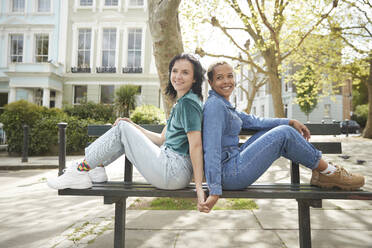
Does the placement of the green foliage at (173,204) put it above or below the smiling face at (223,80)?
below

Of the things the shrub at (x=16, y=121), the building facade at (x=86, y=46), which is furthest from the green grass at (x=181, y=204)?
the building facade at (x=86, y=46)

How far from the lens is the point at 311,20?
11.0 m

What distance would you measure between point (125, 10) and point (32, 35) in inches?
284

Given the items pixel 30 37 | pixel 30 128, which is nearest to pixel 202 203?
pixel 30 128

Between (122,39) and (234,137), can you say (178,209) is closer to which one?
(234,137)

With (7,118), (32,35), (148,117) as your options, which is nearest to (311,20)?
(148,117)

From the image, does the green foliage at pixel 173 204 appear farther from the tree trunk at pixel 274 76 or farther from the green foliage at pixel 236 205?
the tree trunk at pixel 274 76

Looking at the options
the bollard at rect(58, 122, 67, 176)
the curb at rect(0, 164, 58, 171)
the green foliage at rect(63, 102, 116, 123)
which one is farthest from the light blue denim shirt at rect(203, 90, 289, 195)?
the green foliage at rect(63, 102, 116, 123)

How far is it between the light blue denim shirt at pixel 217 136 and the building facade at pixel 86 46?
17397 mm

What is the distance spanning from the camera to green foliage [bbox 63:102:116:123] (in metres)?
14.7

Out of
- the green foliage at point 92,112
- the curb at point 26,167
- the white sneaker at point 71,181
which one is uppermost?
the green foliage at point 92,112

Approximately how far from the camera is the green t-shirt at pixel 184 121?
6.75 feet

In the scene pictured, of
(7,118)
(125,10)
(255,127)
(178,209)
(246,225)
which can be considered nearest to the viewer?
(255,127)

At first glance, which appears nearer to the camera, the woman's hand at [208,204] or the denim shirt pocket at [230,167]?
the woman's hand at [208,204]
